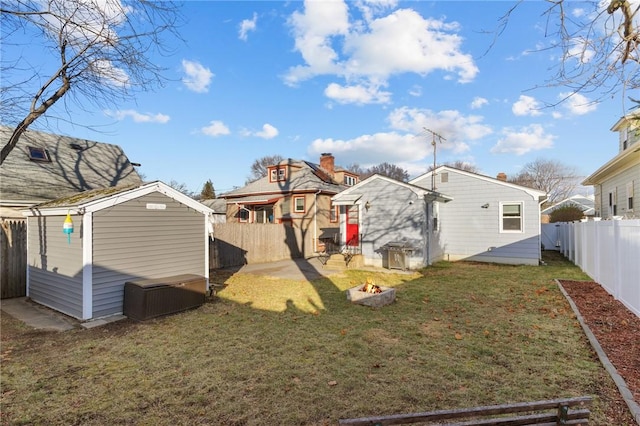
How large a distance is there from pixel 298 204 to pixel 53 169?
39.9 feet

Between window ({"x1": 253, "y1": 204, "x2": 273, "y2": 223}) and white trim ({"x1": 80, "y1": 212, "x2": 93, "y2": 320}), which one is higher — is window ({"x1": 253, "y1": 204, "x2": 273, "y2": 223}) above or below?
above

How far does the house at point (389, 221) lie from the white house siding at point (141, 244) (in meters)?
7.75

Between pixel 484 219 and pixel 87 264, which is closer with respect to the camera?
pixel 87 264

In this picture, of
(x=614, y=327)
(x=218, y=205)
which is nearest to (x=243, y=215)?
(x=218, y=205)

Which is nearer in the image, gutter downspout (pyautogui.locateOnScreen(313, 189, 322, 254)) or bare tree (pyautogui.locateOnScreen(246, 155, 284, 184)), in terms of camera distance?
gutter downspout (pyautogui.locateOnScreen(313, 189, 322, 254))

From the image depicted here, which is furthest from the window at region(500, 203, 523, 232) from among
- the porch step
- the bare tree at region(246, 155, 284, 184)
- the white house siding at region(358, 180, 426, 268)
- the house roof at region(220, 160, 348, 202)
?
the bare tree at region(246, 155, 284, 184)

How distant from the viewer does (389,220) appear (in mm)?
13852

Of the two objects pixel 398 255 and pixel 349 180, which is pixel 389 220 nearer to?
pixel 398 255

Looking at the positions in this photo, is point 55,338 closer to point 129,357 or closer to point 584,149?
point 129,357

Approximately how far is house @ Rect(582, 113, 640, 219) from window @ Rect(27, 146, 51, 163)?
20663mm

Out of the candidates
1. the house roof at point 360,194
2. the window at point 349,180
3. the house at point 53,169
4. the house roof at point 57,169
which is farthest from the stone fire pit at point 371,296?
the window at point 349,180

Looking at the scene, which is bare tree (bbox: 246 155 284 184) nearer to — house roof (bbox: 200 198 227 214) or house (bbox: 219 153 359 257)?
house roof (bbox: 200 198 227 214)

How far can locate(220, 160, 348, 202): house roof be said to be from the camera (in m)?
20.4

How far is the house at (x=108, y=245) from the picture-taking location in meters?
6.59
